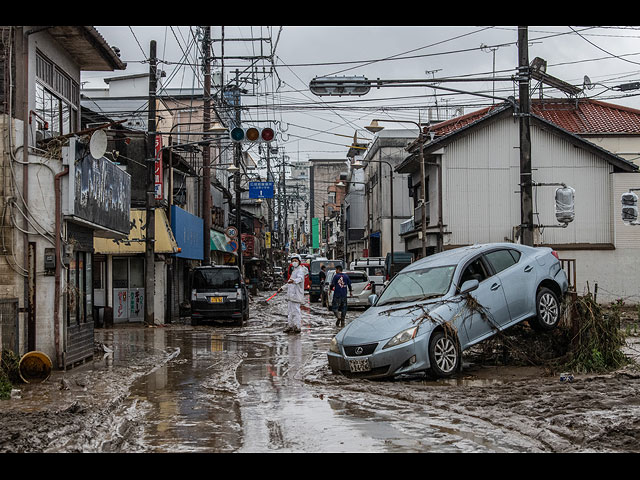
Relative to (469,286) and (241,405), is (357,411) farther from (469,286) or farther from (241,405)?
(469,286)

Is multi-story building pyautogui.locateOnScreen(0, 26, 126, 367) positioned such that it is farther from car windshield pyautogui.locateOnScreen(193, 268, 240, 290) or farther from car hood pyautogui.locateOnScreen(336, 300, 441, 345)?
car windshield pyautogui.locateOnScreen(193, 268, 240, 290)

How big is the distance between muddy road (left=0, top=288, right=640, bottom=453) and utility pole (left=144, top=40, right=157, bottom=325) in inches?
401

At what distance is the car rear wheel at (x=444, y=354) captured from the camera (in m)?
12.0

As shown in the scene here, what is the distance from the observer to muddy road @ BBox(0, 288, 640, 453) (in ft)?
25.1

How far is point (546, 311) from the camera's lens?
45.4ft

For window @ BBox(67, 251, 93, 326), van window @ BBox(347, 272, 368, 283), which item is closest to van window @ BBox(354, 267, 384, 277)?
van window @ BBox(347, 272, 368, 283)

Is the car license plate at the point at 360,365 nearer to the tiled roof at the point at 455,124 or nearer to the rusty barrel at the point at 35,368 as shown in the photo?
the rusty barrel at the point at 35,368

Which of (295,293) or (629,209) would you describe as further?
(629,209)

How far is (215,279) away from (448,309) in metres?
14.9

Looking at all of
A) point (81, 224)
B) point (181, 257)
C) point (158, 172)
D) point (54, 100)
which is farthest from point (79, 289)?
point (181, 257)

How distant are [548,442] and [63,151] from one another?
9788 mm

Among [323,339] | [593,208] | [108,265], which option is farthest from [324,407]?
[593,208]

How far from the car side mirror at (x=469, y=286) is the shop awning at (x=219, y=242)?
30223 millimetres
